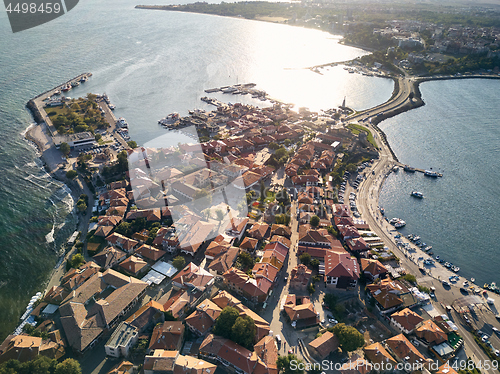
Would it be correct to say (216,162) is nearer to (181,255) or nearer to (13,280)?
(181,255)

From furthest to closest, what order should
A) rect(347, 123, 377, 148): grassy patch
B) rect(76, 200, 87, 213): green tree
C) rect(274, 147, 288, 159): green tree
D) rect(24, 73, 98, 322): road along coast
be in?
rect(347, 123, 377, 148): grassy patch → rect(274, 147, 288, 159): green tree → rect(76, 200, 87, 213): green tree → rect(24, 73, 98, 322): road along coast

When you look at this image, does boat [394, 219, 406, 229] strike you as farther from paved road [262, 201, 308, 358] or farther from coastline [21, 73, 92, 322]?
coastline [21, 73, 92, 322]

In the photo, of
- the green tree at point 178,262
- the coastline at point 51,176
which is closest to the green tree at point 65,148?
the coastline at point 51,176

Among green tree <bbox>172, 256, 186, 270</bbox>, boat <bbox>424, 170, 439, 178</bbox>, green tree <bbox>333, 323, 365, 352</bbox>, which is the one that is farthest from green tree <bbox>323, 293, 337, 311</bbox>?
boat <bbox>424, 170, 439, 178</bbox>

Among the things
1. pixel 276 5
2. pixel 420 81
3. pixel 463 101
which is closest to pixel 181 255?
pixel 463 101

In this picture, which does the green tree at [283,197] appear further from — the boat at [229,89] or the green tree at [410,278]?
the boat at [229,89]

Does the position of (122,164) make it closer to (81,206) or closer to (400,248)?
(81,206)
